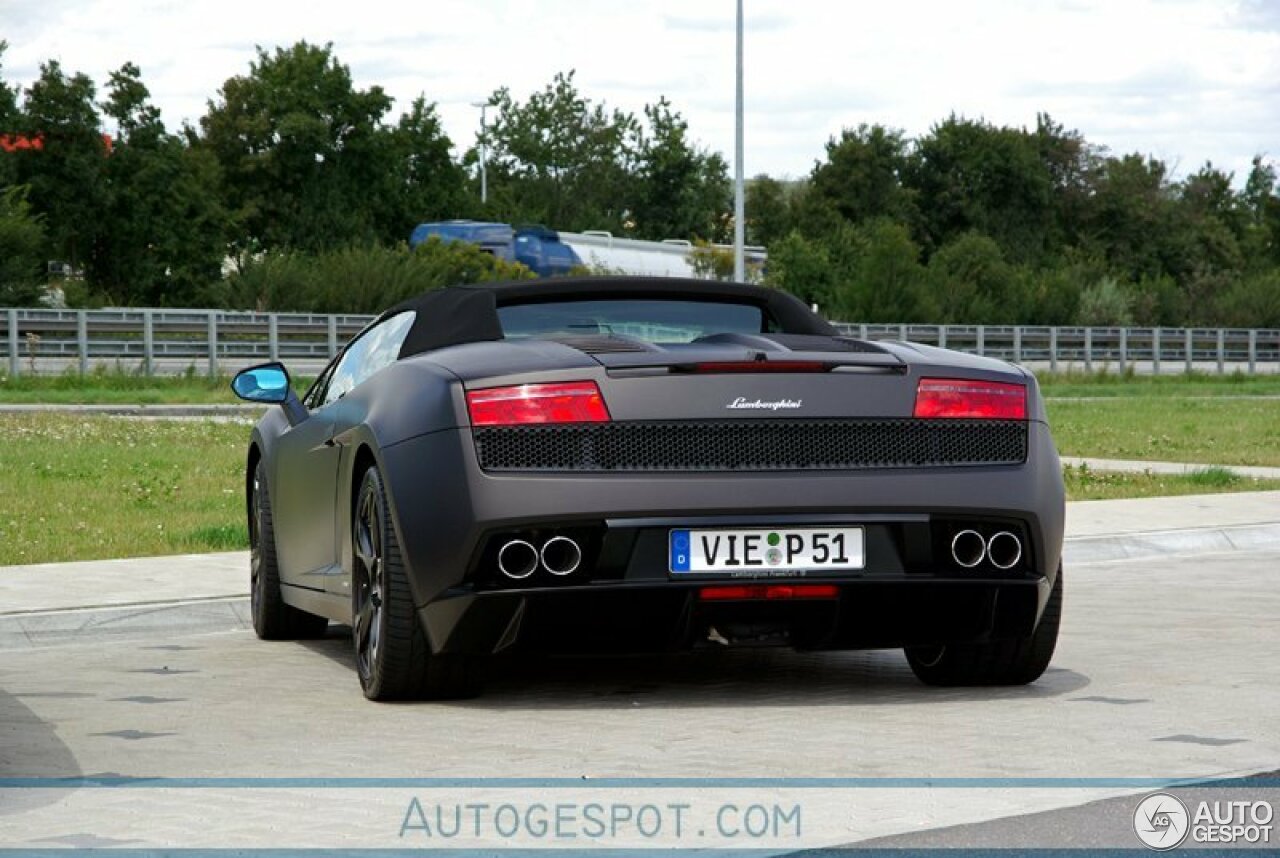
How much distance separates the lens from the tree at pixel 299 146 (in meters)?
79.9

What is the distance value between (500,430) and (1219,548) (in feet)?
26.8

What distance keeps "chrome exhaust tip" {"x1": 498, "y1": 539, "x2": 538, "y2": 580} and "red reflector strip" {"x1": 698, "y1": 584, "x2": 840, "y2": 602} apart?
0.52 m

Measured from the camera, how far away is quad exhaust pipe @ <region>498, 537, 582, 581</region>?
7.17 m

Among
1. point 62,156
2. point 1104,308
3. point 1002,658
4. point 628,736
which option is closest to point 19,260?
point 62,156

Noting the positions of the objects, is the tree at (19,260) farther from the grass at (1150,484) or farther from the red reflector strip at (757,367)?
the red reflector strip at (757,367)

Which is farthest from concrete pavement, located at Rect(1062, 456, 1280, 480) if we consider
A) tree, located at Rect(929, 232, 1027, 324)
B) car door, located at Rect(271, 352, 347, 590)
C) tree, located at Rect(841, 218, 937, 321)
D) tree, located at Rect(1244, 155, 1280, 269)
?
tree, located at Rect(1244, 155, 1280, 269)

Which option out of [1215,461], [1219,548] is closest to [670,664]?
[1219,548]

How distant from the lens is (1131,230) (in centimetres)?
10456

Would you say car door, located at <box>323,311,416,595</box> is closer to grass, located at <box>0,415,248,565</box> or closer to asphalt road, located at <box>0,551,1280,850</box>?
asphalt road, located at <box>0,551,1280,850</box>

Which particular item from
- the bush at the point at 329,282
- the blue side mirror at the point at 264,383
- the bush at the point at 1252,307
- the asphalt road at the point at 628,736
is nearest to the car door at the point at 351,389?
the blue side mirror at the point at 264,383

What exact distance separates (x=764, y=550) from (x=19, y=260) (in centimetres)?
4346

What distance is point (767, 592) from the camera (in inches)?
287

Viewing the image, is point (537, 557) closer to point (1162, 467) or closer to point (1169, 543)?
point (1169, 543)

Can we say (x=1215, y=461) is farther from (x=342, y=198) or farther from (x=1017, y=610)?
(x=342, y=198)
